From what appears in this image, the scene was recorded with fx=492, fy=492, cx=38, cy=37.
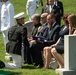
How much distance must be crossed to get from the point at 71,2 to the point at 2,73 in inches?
802

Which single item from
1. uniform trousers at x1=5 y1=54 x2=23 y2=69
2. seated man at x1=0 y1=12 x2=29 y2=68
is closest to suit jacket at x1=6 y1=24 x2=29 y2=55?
seated man at x1=0 y1=12 x2=29 y2=68

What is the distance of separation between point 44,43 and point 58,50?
0.91 meters

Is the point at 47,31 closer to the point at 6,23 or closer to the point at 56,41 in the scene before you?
the point at 56,41

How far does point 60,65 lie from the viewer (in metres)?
12.7

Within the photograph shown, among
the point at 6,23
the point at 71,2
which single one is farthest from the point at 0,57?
the point at 71,2

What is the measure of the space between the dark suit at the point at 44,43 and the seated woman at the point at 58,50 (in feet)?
0.70

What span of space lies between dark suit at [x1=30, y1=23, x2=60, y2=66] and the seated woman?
213 mm

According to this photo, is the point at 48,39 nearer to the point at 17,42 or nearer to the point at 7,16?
the point at 17,42

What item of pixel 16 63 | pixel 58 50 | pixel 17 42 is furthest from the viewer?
pixel 16 63

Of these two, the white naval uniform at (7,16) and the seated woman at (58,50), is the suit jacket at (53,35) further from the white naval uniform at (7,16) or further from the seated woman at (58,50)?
the white naval uniform at (7,16)

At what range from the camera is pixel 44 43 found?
44.9ft

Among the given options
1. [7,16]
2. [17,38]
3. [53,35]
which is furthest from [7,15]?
[53,35]

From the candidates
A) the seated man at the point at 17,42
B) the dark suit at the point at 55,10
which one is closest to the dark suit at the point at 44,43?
the seated man at the point at 17,42

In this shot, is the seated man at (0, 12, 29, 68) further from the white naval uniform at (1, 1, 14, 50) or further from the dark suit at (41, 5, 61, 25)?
the dark suit at (41, 5, 61, 25)
